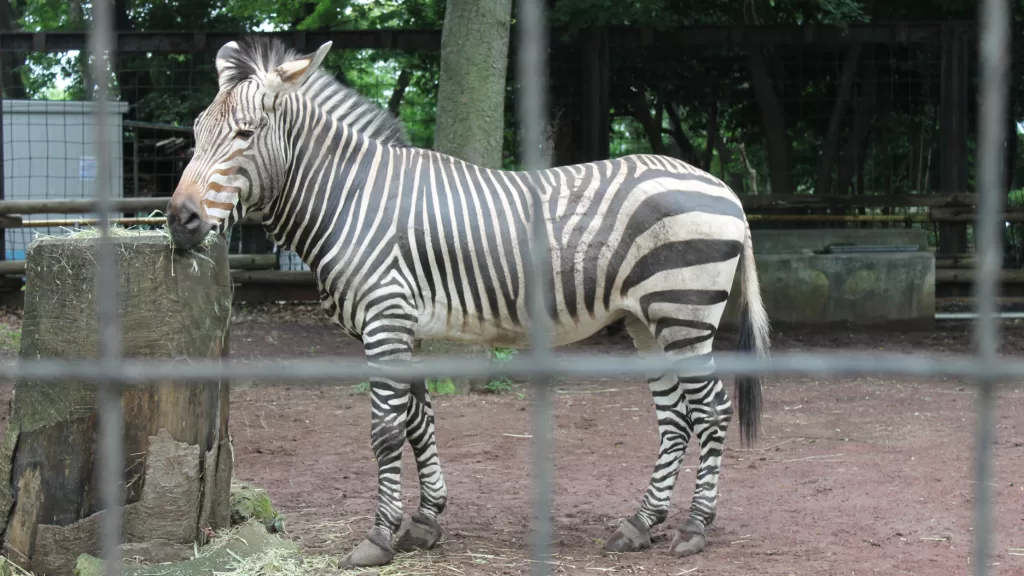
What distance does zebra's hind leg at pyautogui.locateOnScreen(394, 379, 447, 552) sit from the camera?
444cm

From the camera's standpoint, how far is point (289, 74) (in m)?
4.20

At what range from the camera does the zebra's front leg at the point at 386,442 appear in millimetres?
4125

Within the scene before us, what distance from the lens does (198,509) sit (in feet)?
13.0

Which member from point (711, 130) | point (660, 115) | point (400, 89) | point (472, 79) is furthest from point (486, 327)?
point (400, 89)

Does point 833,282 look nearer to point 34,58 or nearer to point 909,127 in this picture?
point 909,127

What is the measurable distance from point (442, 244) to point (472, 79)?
3586 mm

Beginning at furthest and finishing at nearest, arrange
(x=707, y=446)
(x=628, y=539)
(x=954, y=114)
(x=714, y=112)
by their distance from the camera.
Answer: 1. (x=714, y=112)
2. (x=954, y=114)
3. (x=707, y=446)
4. (x=628, y=539)

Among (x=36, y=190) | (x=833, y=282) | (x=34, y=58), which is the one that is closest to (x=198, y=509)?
(x=833, y=282)

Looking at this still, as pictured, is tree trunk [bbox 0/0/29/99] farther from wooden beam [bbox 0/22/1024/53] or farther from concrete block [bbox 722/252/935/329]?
concrete block [bbox 722/252/935/329]

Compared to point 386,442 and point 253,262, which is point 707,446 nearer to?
point 386,442

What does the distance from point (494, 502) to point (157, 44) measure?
863 cm

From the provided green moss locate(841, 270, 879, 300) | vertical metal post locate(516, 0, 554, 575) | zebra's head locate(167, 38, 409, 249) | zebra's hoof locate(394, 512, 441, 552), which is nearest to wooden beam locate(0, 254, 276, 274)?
green moss locate(841, 270, 879, 300)

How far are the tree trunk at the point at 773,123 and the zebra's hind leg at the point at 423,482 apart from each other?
8.75 m

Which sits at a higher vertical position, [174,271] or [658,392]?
[174,271]
